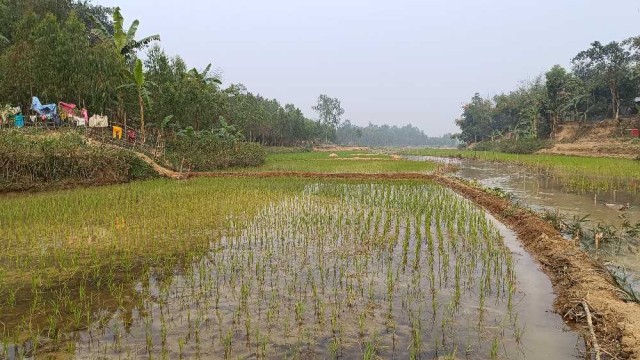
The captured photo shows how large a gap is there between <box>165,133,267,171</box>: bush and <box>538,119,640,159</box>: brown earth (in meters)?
25.2

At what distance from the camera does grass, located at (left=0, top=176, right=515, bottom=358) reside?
3793 mm

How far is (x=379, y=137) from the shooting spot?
127 m

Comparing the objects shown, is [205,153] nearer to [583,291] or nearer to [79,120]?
[79,120]

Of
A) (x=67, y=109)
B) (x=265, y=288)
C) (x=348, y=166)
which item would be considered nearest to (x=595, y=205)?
(x=265, y=288)

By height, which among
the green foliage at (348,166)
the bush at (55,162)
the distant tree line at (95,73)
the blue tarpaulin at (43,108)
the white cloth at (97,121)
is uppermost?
the distant tree line at (95,73)

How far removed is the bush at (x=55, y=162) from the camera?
1276 cm

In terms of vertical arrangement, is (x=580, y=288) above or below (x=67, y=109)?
below

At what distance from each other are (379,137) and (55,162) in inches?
4638

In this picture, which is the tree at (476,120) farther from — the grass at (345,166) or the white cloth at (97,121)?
the white cloth at (97,121)

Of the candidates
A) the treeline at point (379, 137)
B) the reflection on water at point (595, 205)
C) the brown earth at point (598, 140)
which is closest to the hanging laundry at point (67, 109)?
the reflection on water at point (595, 205)

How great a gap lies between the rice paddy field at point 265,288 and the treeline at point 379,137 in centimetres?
8782

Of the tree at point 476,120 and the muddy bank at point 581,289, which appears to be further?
the tree at point 476,120

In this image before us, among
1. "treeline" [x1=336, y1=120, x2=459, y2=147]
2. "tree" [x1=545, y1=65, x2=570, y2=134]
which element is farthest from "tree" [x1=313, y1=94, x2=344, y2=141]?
"tree" [x1=545, y1=65, x2=570, y2=134]

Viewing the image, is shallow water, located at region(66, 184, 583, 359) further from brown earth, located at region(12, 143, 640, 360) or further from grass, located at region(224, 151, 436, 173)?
grass, located at region(224, 151, 436, 173)
